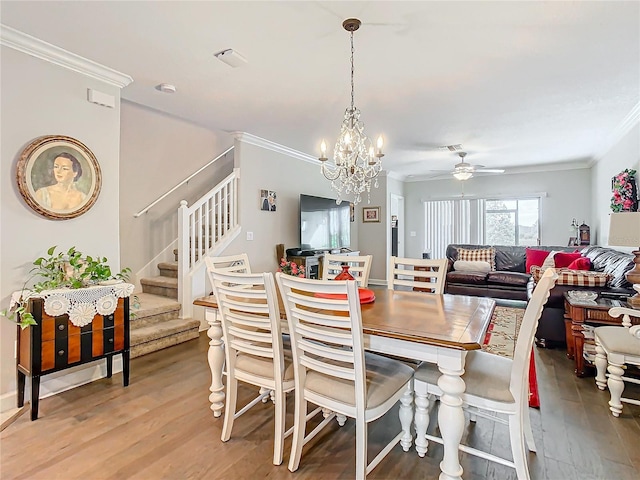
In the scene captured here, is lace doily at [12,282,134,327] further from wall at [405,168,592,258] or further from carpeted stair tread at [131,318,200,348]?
wall at [405,168,592,258]

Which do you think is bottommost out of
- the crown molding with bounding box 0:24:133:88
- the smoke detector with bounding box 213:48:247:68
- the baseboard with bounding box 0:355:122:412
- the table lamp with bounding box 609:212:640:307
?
the baseboard with bounding box 0:355:122:412

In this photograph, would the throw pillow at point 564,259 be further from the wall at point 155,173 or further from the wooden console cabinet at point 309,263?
the wall at point 155,173

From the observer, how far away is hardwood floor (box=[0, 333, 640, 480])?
5.76ft

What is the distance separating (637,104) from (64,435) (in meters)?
5.88

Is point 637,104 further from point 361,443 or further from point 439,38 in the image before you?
point 361,443

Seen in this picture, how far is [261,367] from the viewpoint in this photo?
1943mm

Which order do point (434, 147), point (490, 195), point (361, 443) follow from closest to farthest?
point (361, 443) < point (434, 147) < point (490, 195)

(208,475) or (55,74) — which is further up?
(55,74)

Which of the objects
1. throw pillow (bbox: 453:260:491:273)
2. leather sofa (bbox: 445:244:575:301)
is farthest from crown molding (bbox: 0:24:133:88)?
throw pillow (bbox: 453:260:491:273)

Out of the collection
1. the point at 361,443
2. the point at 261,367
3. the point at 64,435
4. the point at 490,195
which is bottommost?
the point at 64,435

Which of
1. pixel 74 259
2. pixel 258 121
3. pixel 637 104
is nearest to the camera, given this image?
pixel 74 259

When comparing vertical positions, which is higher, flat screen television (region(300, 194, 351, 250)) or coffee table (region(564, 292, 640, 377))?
flat screen television (region(300, 194, 351, 250))

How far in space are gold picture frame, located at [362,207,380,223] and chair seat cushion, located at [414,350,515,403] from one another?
591cm

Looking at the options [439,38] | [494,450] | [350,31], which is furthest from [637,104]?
[494,450]
